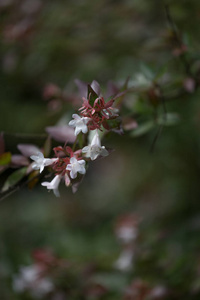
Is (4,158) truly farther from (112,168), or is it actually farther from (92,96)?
(112,168)

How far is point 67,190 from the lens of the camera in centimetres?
278

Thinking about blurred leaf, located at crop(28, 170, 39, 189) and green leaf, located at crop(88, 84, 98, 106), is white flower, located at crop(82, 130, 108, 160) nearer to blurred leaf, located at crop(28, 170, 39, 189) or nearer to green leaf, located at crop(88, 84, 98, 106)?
green leaf, located at crop(88, 84, 98, 106)

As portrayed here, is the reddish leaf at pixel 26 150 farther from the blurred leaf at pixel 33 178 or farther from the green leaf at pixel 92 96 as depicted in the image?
the green leaf at pixel 92 96

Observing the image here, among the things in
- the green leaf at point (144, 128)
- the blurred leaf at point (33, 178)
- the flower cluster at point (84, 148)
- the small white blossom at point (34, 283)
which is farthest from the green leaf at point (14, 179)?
the small white blossom at point (34, 283)

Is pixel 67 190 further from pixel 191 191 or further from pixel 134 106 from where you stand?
pixel 134 106

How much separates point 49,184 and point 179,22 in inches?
39.3

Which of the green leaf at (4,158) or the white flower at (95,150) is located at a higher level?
the green leaf at (4,158)

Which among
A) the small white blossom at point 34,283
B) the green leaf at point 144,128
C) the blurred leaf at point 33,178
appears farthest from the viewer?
the small white blossom at point 34,283

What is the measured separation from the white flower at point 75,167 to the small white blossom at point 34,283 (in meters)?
0.56

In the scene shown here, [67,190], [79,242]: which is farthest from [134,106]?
[67,190]

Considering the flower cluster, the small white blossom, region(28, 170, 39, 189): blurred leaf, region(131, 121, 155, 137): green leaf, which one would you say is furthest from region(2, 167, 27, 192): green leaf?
the small white blossom

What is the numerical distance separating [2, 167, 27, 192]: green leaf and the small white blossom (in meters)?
0.41

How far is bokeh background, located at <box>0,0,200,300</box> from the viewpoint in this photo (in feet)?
3.51

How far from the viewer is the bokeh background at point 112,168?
42.1 inches
